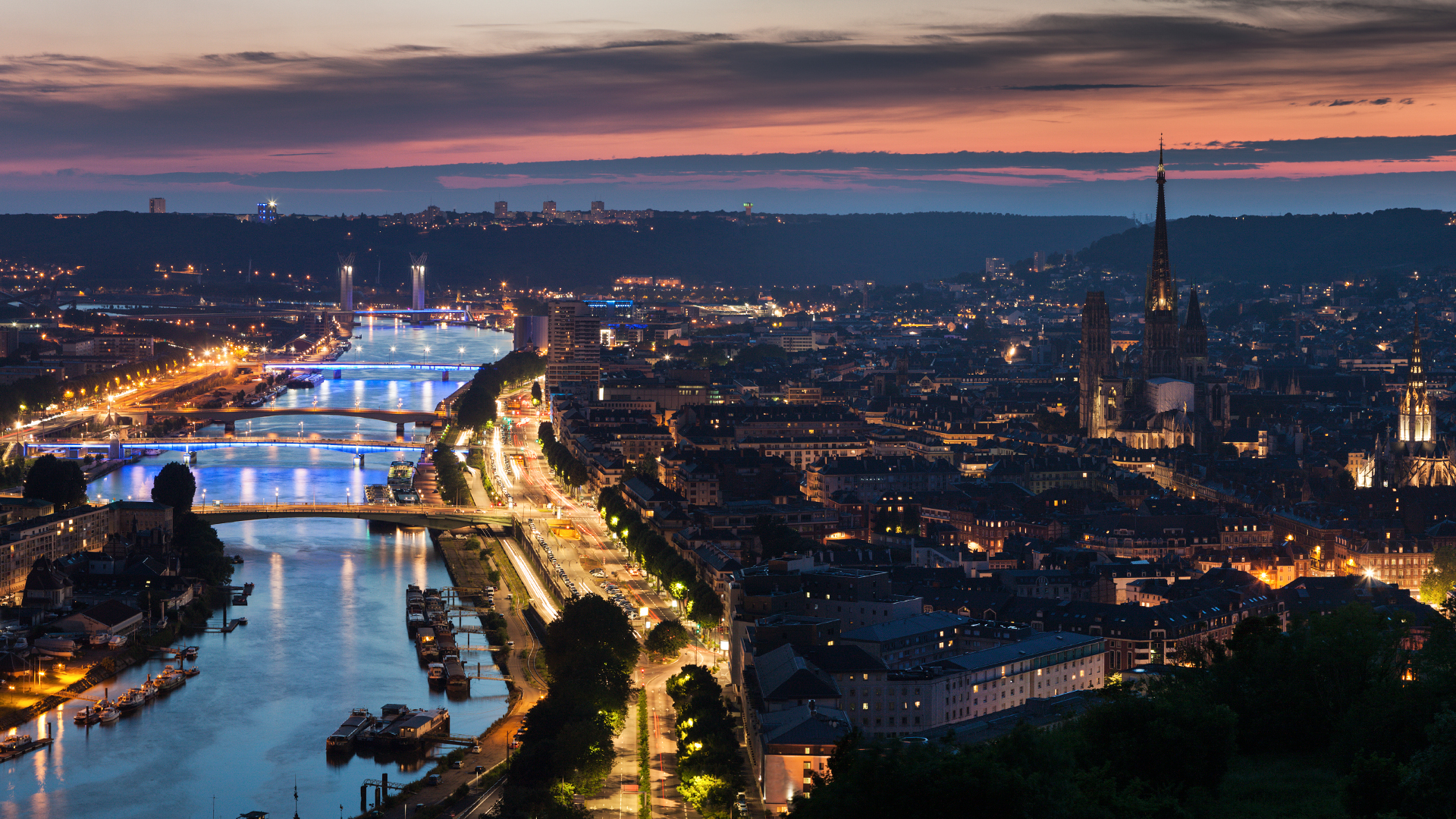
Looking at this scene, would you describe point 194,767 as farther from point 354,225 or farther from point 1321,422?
point 354,225

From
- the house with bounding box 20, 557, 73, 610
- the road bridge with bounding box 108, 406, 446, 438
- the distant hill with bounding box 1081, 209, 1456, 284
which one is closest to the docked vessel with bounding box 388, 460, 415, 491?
the road bridge with bounding box 108, 406, 446, 438

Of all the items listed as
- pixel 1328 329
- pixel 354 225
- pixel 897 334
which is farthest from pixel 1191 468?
pixel 354 225

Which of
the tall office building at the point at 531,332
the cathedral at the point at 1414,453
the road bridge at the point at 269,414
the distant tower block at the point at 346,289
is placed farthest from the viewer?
the distant tower block at the point at 346,289

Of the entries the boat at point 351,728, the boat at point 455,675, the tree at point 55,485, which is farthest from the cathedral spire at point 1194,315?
the boat at point 351,728

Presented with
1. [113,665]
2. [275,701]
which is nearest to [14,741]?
[275,701]

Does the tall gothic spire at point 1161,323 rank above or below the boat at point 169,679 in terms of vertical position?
above

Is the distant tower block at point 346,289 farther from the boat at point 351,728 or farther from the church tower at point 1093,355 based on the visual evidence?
the boat at point 351,728

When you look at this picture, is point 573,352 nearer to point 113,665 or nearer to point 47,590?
point 47,590
